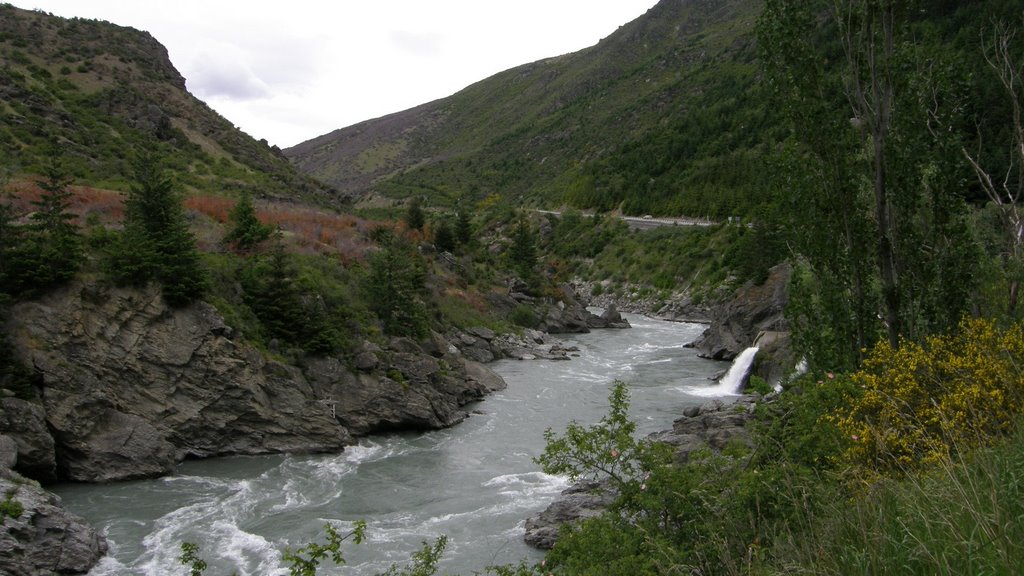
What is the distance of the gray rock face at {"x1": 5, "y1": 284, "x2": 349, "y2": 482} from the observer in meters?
17.1

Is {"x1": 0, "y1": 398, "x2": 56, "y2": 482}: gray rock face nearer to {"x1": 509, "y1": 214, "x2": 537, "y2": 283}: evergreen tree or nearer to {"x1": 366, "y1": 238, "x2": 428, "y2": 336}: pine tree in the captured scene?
{"x1": 366, "y1": 238, "x2": 428, "y2": 336}: pine tree

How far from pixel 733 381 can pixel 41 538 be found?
25304 mm

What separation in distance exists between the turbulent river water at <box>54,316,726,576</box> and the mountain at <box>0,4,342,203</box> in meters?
19.0

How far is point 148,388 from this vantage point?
18891 mm

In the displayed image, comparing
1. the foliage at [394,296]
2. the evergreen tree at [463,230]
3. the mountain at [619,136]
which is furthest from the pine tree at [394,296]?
the mountain at [619,136]

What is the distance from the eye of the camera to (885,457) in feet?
21.2

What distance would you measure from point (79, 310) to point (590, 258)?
59466 mm

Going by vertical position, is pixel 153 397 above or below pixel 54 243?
below

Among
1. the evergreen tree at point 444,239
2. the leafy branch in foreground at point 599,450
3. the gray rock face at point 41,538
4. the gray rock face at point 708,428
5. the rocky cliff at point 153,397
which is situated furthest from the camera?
the evergreen tree at point 444,239

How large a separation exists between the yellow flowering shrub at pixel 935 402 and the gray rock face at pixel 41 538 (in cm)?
1295

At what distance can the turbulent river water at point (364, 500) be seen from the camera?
1356 centimetres

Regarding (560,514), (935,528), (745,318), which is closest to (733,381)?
(745,318)

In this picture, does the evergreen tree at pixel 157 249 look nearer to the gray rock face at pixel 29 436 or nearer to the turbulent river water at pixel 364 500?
the gray rock face at pixel 29 436

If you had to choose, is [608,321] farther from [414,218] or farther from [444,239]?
[414,218]
